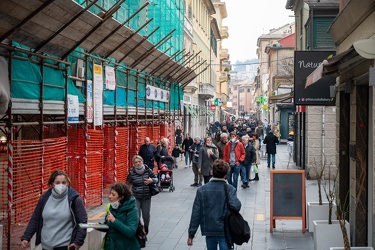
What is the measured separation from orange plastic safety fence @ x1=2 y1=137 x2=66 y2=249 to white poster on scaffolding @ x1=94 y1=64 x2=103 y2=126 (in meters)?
3.66

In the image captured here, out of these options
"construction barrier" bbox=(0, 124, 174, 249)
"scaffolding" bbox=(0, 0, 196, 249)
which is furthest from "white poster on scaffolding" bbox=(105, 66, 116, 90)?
"construction barrier" bbox=(0, 124, 174, 249)

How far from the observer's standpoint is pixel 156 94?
1019 inches

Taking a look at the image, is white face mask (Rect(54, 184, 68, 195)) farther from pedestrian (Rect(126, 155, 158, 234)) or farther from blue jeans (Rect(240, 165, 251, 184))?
blue jeans (Rect(240, 165, 251, 184))

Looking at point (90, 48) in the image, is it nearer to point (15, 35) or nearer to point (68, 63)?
point (68, 63)

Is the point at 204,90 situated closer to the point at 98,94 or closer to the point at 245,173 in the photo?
the point at 245,173

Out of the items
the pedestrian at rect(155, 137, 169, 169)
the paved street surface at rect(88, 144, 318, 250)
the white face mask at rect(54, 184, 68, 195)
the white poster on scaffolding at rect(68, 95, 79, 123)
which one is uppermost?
the white poster on scaffolding at rect(68, 95, 79, 123)

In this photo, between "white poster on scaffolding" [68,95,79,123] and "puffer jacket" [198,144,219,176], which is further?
"puffer jacket" [198,144,219,176]

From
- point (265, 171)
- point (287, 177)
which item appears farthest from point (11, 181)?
point (265, 171)

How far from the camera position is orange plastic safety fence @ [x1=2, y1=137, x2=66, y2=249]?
439 inches

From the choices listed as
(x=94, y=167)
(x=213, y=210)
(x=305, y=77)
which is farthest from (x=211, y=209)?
(x=305, y=77)

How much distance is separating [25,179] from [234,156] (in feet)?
25.2

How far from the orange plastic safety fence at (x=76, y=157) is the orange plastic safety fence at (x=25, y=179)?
227 centimetres

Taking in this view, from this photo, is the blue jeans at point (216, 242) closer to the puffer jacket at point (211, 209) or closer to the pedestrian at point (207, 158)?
the puffer jacket at point (211, 209)

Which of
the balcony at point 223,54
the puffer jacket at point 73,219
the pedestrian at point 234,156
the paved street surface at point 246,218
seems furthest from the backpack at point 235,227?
the balcony at point 223,54
